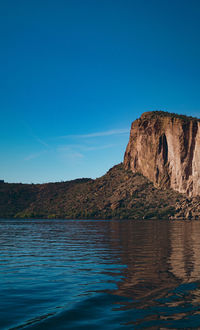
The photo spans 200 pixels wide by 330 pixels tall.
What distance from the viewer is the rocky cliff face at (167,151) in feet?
284

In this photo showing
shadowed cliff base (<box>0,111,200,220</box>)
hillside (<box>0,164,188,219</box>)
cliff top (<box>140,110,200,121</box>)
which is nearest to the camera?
shadowed cliff base (<box>0,111,200,220</box>)

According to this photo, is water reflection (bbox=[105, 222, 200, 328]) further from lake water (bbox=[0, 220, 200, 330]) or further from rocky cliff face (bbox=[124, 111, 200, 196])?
rocky cliff face (bbox=[124, 111, 200, 196])

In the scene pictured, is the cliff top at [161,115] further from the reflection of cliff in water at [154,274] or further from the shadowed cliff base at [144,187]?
the reflection of cliff in water at [154,274]

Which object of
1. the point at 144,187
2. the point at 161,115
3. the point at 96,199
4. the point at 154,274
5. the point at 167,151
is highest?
the point at 161,115

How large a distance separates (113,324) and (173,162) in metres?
90.6

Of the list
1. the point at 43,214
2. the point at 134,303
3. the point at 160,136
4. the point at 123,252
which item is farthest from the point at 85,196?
the point at 134,303

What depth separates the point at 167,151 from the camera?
99.8m

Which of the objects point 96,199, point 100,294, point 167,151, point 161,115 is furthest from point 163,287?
point 161,115

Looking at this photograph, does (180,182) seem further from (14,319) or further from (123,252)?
(14,319)

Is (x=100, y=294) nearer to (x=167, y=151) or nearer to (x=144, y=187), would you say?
(x=144, y=187)

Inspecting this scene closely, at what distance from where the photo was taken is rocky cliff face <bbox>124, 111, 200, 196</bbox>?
8656 cm

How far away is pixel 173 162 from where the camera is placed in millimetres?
94125

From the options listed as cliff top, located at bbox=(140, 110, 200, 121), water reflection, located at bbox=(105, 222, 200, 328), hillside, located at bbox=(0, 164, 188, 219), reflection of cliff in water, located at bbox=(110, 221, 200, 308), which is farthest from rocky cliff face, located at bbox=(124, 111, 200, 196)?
water reflection, located at bbox=(105, 222, 200, 328)

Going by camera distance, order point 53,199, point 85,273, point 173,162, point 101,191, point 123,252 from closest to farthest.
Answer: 1. point 85,273
2. point 123,252
3. point 173,162
4. point 101,191
5. point 53,199
